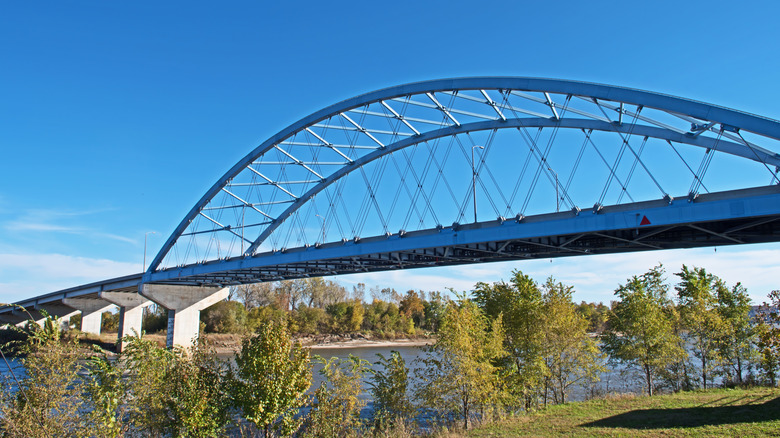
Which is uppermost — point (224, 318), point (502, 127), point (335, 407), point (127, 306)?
point (502, 127)

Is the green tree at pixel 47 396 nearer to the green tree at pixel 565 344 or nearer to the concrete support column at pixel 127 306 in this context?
the green tree at pixel 565 344

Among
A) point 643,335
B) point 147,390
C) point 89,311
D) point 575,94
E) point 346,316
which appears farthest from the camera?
point 346,316

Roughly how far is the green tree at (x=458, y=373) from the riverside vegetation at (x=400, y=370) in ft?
0.18

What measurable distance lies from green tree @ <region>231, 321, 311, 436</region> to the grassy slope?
255 inches

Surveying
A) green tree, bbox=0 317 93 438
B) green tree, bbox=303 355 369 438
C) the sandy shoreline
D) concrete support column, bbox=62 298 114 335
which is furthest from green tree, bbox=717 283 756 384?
concrete support column, bbox=62 298 114 335

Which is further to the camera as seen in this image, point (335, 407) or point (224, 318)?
point (224, 318)

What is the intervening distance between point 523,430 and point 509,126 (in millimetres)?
17128

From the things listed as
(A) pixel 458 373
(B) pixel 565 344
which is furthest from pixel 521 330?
(A) pixel 458 373

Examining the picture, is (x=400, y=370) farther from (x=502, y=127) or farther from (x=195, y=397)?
(x=502, y=127)

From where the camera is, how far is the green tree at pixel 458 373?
19453 mm

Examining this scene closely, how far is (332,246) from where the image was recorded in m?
35.3

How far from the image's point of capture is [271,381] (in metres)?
15.0

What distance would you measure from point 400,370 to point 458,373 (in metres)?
2.24

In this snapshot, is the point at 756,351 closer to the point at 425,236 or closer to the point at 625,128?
the point at 625,128
